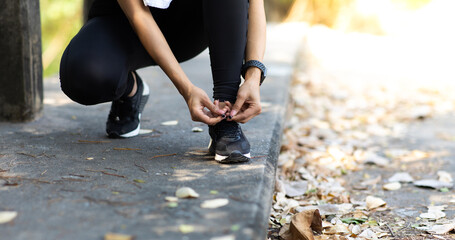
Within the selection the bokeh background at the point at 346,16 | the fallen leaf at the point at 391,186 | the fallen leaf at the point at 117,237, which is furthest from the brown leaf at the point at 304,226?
the bokeh background at the point at 346,16

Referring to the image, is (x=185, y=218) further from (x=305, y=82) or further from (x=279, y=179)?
(x=305, y=82)

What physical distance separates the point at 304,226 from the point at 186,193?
0.44 m

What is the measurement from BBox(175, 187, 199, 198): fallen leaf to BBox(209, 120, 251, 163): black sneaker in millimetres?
270

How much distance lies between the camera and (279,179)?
7.43 ft

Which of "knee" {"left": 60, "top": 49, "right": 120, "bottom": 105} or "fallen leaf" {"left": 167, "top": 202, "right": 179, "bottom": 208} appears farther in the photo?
"knee" {"left": 60, "top": 49, "right": 120, "bottom": 105}

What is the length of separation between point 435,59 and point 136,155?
19.5 feet

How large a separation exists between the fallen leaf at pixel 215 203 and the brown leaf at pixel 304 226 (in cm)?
33

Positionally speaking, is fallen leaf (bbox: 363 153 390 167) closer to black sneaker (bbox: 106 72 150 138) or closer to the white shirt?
black sneaker (bbox: 106 72 150 138)

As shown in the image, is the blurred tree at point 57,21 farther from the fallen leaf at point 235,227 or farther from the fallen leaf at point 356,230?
the fallen leaf at point 235,227

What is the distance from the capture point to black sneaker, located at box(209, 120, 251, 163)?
1598mm

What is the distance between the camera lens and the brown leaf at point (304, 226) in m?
1.51

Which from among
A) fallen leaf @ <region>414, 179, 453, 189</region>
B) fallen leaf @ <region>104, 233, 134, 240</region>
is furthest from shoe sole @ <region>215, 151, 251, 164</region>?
fallen leaf @ <region>414, 179, 453, 189</region>

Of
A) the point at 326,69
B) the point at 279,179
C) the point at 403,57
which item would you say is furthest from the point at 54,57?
the point at 279,179

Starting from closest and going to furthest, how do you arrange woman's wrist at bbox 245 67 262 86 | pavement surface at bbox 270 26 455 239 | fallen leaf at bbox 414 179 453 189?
woman's wrist at bbox 245 67 262 86 → pavement surface at bbox 270 26 455 239 → fallen leaf at bbox 414 179 453 189
